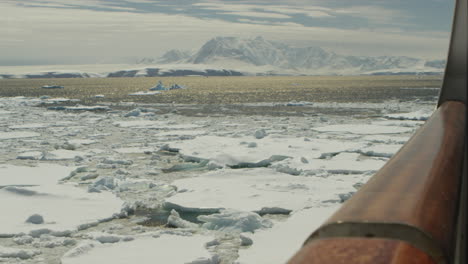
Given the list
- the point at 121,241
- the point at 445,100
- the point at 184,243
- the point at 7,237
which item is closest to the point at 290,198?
the point at 184,243

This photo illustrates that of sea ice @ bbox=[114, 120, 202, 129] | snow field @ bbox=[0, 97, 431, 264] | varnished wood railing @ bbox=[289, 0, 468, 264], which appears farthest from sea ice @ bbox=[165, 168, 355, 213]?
sea ice @ bbox=[114, 120, 202, 129]

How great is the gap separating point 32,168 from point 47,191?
83.8 inches

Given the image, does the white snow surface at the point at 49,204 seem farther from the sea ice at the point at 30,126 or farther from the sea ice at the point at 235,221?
the sea ice at the point at 30,126

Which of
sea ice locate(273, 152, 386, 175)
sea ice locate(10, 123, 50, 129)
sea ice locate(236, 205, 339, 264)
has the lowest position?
sea ice locate(10, 123, 50, 129)

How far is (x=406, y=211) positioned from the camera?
18.0 inches

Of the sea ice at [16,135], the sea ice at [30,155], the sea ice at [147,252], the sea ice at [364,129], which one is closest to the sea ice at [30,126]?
the sea ice at [16,135]

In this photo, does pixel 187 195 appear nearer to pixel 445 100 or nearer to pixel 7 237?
pixel 7 237

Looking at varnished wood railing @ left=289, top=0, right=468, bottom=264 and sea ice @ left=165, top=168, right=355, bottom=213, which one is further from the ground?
varnished wood railing @ left=289, top=0, right=468, bottom=264

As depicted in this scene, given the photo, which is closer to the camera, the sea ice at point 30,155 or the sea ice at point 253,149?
the sea ice at point 253,149

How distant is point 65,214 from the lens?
567 centimetres

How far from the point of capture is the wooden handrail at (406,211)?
15.8 inches

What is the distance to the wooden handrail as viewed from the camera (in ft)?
1.31

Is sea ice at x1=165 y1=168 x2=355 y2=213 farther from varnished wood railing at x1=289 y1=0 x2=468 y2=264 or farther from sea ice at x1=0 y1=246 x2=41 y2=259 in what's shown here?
varnished wood railing at x1=289 y1=0 x2=468 y2=264

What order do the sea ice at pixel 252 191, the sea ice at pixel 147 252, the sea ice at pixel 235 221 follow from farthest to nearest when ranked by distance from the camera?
the sea ice at pixel 252 191 < the sea ice at pixel 235 221 < the sea ice at pixel 147 252
